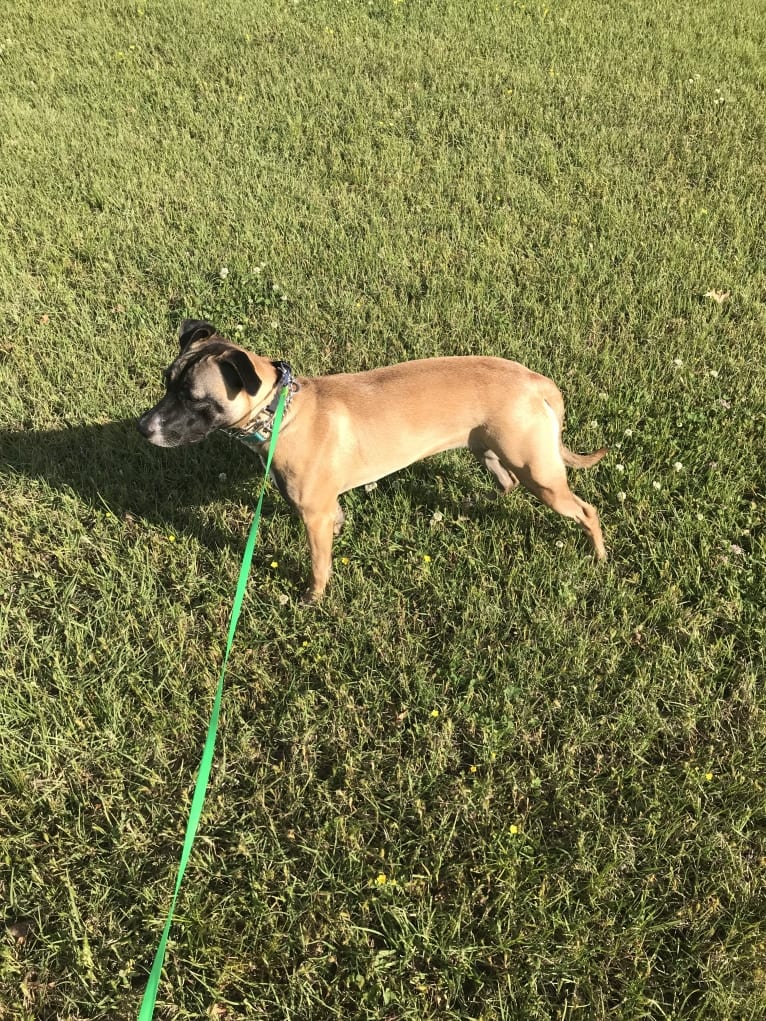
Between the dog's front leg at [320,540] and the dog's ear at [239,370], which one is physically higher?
the dog's ear at [239,370]

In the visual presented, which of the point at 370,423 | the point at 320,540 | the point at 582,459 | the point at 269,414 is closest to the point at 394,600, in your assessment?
the point at 320,540

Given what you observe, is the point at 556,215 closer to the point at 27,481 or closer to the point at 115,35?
the point at 27,481

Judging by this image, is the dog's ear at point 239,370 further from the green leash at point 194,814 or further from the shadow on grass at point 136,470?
the shadow on grass at point 136,470

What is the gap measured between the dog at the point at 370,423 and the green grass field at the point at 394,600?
1.68ft

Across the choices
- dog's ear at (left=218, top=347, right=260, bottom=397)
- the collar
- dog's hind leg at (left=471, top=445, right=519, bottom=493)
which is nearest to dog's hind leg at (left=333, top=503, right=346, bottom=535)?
the collar

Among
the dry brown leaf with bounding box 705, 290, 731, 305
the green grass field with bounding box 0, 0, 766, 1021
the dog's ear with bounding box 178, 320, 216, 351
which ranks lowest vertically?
the green grass field with bounding box 0, 0, 766, 1021

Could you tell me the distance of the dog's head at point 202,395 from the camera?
302cm

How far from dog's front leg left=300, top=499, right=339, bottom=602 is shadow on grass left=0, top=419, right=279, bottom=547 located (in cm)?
71

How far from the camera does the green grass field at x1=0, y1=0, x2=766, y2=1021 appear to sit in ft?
7.89

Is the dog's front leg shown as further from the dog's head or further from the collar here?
the dog's head

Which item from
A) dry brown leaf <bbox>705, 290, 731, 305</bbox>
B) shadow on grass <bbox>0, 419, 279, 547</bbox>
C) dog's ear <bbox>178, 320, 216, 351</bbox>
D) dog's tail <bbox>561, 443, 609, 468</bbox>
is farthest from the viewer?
dry brown leaf <bbox>705, 290, 731, 305</bbox>

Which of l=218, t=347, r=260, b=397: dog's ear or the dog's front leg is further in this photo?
the dog's front leg

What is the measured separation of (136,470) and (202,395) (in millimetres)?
1423

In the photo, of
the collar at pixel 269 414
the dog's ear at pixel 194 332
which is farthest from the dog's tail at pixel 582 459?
the dog's ear at pixel 194 332
